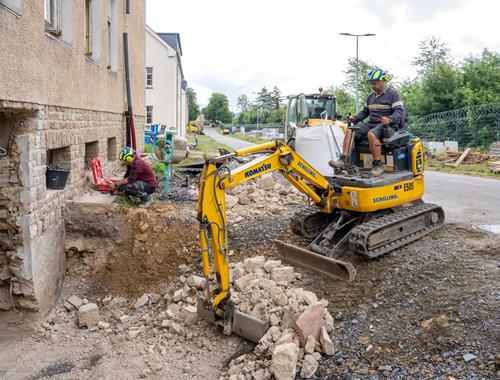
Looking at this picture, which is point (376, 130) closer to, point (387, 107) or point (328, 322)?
point (387, 107)

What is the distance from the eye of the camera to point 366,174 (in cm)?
766

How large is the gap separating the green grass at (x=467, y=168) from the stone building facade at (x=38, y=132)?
47.2 feet

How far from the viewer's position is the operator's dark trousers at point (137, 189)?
986cm

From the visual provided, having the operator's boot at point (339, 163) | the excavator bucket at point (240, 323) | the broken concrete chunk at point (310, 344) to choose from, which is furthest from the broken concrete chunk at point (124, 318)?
the operator's boot at point (339, 163)

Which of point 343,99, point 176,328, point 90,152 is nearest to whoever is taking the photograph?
point 176,328

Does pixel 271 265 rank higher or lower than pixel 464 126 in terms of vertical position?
lower

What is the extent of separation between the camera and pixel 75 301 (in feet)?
25.2

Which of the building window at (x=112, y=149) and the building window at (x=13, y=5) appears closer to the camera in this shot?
the building window at (x=13, y=5)

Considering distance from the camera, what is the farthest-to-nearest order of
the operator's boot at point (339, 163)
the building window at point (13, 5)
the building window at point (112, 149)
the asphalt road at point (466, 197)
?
the building window at point (112, 149) → the asphalt road at point (466, 197) → the operator's boot at point (339, 163) → the building window at point (13, 5)

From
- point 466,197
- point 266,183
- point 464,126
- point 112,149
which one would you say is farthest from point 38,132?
point 464,126

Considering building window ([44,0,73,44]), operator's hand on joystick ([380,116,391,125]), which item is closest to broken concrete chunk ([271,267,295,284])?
operator's hand on joystick ([380,116,391,125])

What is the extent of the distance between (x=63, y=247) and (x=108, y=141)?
5.07 metres

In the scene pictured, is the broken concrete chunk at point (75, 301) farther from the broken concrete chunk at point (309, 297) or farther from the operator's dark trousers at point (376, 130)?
the operator's dark trousers at point (376, 130)

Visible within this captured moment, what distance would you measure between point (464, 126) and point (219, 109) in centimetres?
8422
